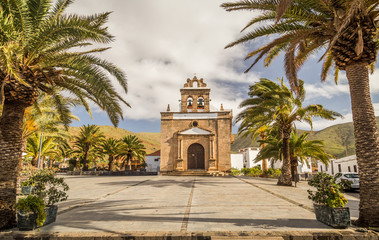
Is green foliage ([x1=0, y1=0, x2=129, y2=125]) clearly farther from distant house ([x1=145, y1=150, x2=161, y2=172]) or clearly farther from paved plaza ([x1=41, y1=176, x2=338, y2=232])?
distant house ([x1=145, y1=150, x2=161, y2=172])

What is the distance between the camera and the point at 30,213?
477 cm

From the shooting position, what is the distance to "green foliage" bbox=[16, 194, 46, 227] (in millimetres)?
4768

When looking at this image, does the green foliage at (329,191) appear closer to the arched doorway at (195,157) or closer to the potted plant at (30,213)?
the potted plant at (30,213)

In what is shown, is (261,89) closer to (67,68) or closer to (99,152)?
(67,68)

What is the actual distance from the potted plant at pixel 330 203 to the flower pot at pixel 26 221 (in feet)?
19.6

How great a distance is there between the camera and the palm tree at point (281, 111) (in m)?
12.5

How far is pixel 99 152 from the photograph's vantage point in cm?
3506

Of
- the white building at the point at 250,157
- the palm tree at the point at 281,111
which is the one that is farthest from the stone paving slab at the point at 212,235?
the white building at the point at 250,157

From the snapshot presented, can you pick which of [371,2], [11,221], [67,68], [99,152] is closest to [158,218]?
[11,221]

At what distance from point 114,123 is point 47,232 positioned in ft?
11.7

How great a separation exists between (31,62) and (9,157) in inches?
95.2

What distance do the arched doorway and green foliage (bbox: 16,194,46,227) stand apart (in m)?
20.8

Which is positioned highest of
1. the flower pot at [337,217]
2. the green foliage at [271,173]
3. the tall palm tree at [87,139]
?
the tall palm tree at [87,139]

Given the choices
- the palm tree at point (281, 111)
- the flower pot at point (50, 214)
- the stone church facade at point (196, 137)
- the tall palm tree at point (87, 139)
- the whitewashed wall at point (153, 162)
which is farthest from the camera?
the whitewashed wall at point (153, 162)
